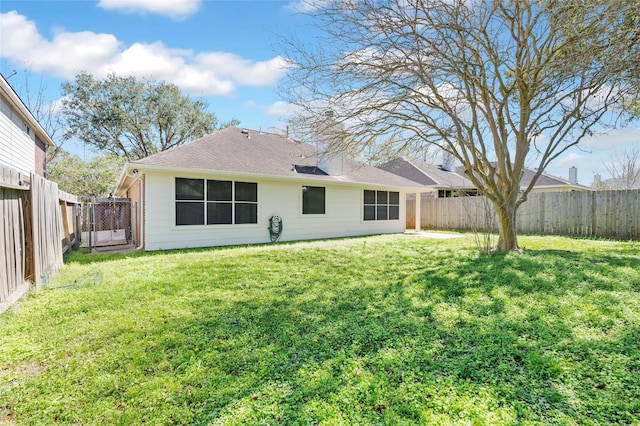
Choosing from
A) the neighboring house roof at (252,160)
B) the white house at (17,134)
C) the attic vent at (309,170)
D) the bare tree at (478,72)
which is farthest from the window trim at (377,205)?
the white house at (17,134)

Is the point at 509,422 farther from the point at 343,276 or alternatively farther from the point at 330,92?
the point at 330,92

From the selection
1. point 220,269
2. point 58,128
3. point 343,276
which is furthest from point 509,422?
point 58,128

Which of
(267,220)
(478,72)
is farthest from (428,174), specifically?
(478,72)

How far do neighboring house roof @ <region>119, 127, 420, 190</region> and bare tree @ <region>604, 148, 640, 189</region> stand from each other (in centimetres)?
1583

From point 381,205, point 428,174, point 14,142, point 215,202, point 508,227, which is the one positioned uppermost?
point 14,142

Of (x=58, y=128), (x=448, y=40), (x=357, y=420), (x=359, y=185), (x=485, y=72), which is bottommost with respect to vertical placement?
(x=357, y=420)

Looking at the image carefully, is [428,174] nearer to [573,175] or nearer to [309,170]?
[309,170]

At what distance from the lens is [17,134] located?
10828mm

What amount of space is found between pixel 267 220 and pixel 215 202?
6.21 feet

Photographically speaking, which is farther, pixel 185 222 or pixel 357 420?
pixel 185 222

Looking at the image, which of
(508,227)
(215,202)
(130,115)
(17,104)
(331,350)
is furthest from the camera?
(130,115)

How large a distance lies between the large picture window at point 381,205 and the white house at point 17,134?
11.1 metres

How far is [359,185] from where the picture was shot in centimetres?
1305

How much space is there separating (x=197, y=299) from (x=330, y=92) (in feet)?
15.9
